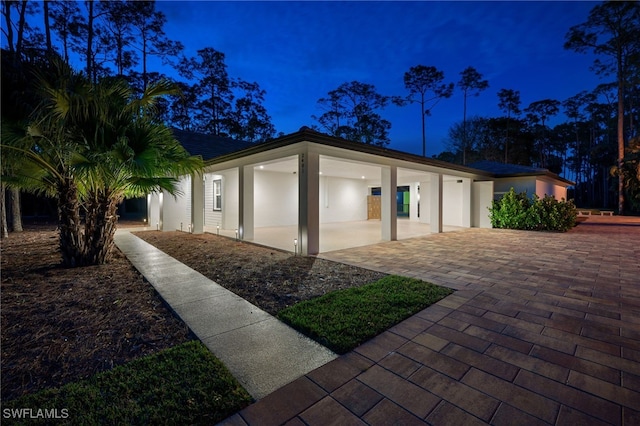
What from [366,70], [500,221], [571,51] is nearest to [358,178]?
[500,221]

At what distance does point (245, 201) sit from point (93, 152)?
4758 mm

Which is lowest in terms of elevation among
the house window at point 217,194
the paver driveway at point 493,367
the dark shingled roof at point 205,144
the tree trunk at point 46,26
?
the paver driveway at point 493,367

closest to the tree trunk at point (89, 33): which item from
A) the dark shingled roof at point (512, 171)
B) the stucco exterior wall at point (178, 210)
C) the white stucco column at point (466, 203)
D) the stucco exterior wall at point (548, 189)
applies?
the stucco exterior wall at point (178, 210)

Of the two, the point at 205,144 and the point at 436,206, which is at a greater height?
the point at 205,144

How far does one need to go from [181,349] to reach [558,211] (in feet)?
47.6

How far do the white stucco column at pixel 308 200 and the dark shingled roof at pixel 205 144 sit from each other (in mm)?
6952

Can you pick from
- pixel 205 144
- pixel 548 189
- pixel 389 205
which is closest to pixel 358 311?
pixel 389 205

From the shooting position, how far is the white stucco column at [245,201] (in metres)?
9.20

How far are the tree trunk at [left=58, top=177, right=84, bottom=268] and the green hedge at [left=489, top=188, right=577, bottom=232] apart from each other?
48.8 ft

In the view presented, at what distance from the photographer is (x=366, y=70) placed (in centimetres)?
3009

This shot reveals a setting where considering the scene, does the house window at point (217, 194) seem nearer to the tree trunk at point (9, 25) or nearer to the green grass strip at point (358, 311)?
the tree trunk at point (9, 25)

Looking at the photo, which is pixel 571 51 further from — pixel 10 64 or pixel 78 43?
pixel 78 43

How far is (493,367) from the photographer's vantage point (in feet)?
7.39

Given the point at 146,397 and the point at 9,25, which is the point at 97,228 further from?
the point at 9,25
